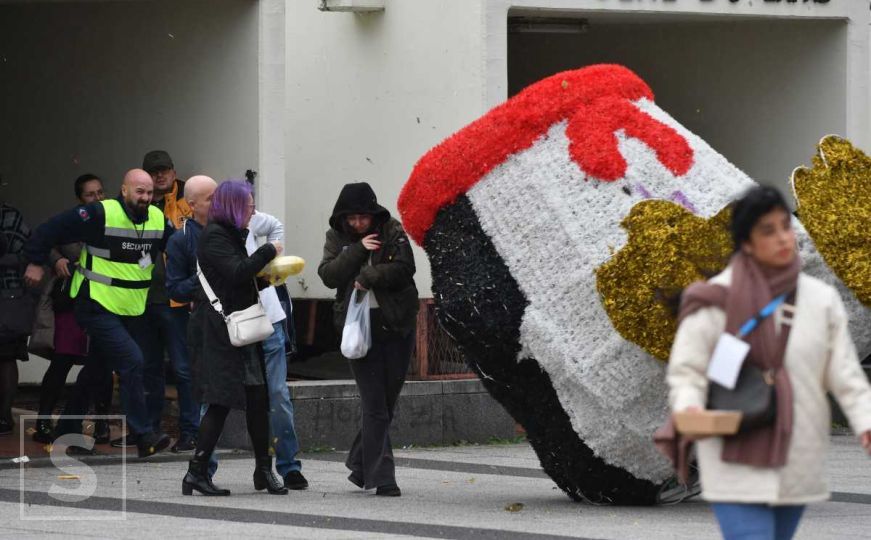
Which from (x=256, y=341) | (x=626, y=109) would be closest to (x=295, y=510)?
(x=256, y=341)

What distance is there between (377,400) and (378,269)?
748mm

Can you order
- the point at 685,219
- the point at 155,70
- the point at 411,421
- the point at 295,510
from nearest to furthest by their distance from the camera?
the point at 685,219
the point at 295,510
the point at 411,421
the point at 155,70

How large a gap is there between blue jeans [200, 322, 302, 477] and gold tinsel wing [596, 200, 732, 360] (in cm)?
238

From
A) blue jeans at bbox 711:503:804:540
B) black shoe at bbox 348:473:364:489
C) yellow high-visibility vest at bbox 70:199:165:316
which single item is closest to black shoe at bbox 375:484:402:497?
black shoe at bbox 348:473:364:489

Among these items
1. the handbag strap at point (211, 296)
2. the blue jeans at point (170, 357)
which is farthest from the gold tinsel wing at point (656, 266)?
the blue jeans at point (170, 357)

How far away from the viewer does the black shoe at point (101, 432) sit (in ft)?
38.0

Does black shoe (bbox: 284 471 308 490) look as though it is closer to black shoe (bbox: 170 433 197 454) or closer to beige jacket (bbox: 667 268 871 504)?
black shoe (bbox: 170 433 197 454)

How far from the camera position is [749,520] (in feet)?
16.3

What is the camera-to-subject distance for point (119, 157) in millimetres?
14062

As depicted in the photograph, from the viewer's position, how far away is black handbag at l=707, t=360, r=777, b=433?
16.0 ft

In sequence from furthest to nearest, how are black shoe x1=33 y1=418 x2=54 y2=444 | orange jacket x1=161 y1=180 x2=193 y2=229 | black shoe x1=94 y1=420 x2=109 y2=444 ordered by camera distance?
1. orange jacket x1=161 y1=180 x2=193 y2=229
2. black shoe x1=94 y1=420 x2=109 y2=444
3. black shoe x1=33 y1=418 x2=54 y2=444

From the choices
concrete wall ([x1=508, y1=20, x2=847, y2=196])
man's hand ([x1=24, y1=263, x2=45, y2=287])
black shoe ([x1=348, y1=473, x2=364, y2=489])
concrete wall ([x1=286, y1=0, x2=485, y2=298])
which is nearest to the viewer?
black shoe ([x1=348, y1=473, x2=364, y2=489])

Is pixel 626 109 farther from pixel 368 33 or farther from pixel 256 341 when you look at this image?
pixel 368 33

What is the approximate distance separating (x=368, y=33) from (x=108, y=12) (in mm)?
2145
